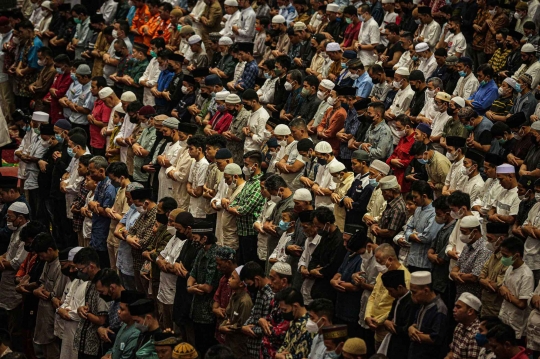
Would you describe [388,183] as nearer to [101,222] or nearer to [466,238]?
[466,238]

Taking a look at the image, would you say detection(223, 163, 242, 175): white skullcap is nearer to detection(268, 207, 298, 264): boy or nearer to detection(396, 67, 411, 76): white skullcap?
detection(268, 207, 298, 264): boy

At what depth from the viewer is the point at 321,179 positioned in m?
14.5

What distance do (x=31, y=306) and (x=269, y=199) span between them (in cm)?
321

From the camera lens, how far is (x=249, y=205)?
14.4 m

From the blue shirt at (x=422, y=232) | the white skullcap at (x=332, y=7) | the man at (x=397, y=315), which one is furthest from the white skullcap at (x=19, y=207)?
the white skullcap at (x=332, y=7)

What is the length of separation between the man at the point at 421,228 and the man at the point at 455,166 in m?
0.94

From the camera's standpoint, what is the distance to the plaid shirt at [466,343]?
10.7 meters

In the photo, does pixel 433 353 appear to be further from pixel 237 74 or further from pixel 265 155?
pixel 237 74

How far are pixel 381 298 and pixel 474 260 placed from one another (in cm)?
106

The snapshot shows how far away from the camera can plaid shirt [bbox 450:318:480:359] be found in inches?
422

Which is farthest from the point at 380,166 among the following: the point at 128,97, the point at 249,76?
the point at 249,76

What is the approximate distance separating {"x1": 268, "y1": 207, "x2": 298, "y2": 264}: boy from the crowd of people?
37 millimetres

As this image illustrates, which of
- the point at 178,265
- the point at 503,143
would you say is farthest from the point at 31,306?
the point at 503,143

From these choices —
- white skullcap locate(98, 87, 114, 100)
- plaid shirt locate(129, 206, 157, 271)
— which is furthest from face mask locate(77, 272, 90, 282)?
white skullcap locate(98, 87, 114, 100)
